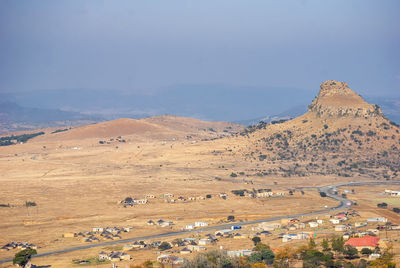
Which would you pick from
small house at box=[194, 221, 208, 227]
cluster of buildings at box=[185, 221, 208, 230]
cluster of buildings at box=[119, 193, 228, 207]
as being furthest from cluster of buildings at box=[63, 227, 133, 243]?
cluster of buildings at box=[119, 193, 228, 207]

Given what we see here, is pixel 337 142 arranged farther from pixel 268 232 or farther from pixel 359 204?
A: pixel 268 232

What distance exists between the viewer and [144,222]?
87812 millimetres

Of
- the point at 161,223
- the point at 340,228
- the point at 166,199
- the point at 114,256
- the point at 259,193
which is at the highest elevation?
the point at 166,199

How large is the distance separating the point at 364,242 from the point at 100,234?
112 ft

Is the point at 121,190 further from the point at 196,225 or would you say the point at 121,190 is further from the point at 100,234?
the point at 100,234

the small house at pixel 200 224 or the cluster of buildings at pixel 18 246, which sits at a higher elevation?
the small house at pixel 200 224

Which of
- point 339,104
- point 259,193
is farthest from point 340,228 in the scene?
point 339,104

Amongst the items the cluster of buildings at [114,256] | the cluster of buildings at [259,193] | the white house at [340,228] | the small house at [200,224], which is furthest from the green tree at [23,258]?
the cluster of buildings at [259,193]

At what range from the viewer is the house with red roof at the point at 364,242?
62.6 m

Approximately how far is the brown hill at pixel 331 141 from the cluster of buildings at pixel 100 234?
62511 mm

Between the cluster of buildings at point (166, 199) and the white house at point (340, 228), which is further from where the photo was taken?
the cluster of buildings at point (166, 199)

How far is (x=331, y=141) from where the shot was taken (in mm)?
157500

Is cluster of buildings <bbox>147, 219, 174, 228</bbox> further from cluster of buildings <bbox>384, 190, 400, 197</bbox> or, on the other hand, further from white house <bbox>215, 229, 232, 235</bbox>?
cluster of buildings <bbox>384, 190, 400, 197</bbox>

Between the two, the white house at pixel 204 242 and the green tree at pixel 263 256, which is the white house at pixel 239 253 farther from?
the white house at pixel 204 242
